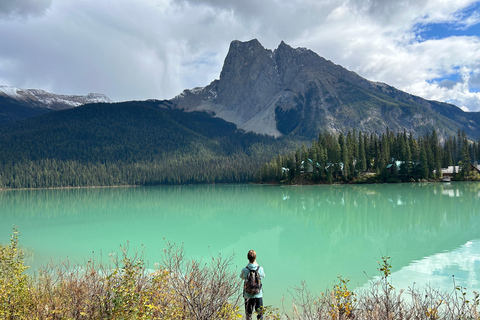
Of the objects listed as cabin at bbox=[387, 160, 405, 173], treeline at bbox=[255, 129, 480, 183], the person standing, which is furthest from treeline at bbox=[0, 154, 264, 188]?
the person standing

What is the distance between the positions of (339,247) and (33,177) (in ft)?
611

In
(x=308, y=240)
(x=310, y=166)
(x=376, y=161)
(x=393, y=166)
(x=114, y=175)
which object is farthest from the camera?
(x=114, y=175)

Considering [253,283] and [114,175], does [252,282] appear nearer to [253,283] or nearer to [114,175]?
[253,283]

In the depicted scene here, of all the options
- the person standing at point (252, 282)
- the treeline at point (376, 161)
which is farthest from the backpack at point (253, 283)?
the treeline at point (376, 161)

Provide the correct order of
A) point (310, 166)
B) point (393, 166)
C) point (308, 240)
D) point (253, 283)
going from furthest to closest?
1. point (310, 166)
2. point (393, 166)
3. point (308, 240)
4. point (253, 283)

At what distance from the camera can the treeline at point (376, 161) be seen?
89812 millimetres

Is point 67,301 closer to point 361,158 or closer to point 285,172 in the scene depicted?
point 361,158

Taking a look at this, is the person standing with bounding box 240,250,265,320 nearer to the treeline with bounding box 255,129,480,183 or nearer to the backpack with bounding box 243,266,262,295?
the backpack with bounding box 243,266,262,295

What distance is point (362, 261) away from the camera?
58.9ft

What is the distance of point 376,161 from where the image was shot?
9888 cm

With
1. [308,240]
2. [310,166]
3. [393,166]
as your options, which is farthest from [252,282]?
[310,166]

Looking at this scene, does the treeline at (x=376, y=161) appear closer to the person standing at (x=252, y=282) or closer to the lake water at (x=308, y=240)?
the lake water at (x=308, y=240)

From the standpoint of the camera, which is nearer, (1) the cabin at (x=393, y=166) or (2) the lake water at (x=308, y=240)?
(2) the lake water at (x=308, y=240)

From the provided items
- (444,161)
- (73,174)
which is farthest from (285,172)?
(73,174)
